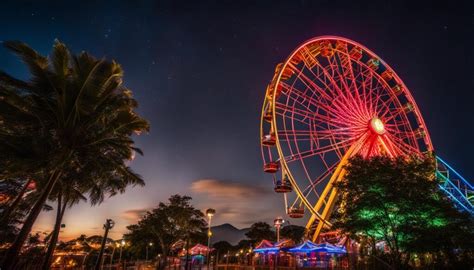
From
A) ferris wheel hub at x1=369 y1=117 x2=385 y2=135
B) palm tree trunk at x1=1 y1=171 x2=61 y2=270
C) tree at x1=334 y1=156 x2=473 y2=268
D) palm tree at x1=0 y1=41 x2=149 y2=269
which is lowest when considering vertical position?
palm tree trunk at x1=1 y1=171 x2=61 y2=270

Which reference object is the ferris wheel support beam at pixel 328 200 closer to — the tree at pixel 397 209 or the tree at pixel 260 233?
the tree at pixel 397 209

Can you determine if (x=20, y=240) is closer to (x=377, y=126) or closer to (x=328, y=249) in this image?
(x=328, y=249)

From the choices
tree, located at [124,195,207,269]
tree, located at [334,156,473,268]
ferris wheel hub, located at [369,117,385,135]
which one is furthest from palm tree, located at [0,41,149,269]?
tree, located at [124,195,207,269]

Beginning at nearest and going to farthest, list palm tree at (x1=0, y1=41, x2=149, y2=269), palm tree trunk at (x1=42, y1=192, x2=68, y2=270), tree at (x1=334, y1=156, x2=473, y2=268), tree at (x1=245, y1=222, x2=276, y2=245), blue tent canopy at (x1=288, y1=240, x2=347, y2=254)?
palm tree at (x1=0, y1=41, x2=149, y2=269)
tree at (x1=334, y1=156, x2=473, y2=268)
palm tree trunk at (x1=42, y1=192, x2=68, y2=270)
blue tent canopy at (x1=288, y1=240, x2=347, y2=254)
tree at (x1=245, y1=222, x2=276, y2=245)

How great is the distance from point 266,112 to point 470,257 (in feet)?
48.3

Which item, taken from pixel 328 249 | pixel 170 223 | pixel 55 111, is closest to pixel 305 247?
pixel 328 249

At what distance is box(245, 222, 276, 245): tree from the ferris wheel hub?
47.5 meters

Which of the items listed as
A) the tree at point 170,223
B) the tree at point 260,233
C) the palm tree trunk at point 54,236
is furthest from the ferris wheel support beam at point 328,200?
the tree at point 260,233

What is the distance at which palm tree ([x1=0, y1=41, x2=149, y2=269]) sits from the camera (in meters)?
12.0

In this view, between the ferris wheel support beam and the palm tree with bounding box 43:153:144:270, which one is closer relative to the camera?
the palm tree with bounding box 43:153:144:270

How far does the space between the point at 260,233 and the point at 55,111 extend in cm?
6227

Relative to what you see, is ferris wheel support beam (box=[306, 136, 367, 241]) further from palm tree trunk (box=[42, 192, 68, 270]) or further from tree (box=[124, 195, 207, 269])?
tree (box=[124, 195, 207, 269])

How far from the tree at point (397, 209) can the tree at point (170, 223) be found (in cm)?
3079

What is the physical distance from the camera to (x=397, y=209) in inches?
543
